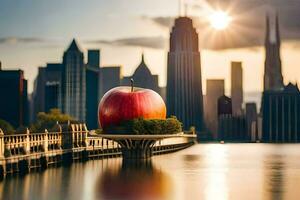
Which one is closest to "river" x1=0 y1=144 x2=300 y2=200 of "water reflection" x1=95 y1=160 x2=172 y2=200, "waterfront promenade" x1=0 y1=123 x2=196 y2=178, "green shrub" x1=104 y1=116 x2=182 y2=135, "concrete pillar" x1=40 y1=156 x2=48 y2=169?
"water reflection" x1=95 y1=160 x2=172 y2=200

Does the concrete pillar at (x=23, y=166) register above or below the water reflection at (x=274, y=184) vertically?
above

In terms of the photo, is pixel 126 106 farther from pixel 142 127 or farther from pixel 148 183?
pixel 148 183

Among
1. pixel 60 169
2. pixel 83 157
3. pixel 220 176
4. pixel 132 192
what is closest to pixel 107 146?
pixel 83 157

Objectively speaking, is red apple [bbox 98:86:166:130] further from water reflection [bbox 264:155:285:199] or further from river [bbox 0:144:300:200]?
water reflection [bbox 264:155:285:199]

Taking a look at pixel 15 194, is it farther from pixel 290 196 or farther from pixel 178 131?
pixel 178 131

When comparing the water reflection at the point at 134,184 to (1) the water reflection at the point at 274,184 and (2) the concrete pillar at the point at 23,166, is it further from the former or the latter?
(2) the concrete pillar at the point at 23,166

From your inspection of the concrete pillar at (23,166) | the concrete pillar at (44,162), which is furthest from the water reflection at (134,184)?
the concrete pillar at (23,166)
